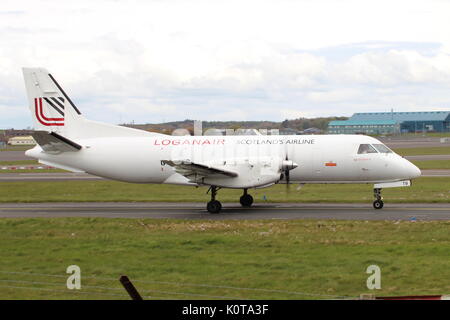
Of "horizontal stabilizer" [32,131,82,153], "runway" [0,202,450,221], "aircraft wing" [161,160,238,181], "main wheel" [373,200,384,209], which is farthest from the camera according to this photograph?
"horizontal stabilizer" [32,131,82,153]

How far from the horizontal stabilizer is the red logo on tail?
183cm

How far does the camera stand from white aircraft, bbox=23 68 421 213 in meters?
28.1

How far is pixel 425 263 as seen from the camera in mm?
17891

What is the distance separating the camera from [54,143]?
1176 inches

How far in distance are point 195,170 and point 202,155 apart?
253 cm

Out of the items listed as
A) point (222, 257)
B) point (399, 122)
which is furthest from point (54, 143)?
point (399, 122)

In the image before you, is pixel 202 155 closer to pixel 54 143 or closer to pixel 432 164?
pixel 54 143

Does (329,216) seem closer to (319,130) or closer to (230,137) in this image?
(230,137)

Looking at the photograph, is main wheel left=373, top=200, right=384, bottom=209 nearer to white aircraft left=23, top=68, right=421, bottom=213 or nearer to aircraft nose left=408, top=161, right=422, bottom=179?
white aircraft left=23, top=68, right=421, bottom=213

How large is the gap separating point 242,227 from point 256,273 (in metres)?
7.02

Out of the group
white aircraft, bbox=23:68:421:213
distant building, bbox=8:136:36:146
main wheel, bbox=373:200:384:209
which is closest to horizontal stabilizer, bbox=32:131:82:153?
white aircraft, bbox=23:68:421:213

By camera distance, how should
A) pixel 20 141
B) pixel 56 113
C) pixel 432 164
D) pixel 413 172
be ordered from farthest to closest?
pixel 20 141 < pixel 432 164 < pixel 56 113 < pixel 413 172

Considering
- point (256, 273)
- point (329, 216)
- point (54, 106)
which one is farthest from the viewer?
point (54, 106)
